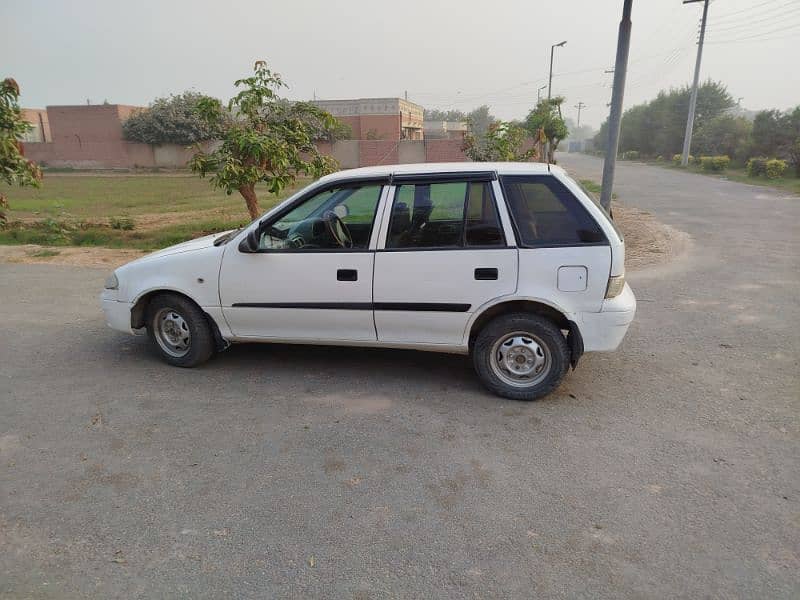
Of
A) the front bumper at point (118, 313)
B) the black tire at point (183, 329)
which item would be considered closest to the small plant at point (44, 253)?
the front bumper at point (118, 313)

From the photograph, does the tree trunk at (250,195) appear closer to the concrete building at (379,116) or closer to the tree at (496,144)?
the tree at (496,144)

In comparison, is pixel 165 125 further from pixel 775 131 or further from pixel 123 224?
pixel 775 131

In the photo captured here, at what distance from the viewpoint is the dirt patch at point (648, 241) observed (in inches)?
369

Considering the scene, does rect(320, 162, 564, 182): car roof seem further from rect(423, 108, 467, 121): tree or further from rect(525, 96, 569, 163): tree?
rect(423, 108, 467, 121): tree

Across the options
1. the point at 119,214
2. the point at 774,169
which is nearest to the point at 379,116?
the point at 774,169

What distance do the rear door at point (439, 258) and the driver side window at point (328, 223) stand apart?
0.75ft

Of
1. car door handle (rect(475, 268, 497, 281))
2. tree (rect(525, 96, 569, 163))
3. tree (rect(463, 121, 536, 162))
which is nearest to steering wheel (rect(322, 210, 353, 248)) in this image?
car door handle (rect(475, 268, 497, 281))

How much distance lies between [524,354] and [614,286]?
2.70 feet

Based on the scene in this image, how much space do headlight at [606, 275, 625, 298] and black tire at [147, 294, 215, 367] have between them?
3.31 metres

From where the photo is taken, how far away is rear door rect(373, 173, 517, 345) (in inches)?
162

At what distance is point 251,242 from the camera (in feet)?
14.7

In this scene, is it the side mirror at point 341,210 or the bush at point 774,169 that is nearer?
the side mirror at point 341,210

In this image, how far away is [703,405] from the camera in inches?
163

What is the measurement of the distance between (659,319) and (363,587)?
494cm
